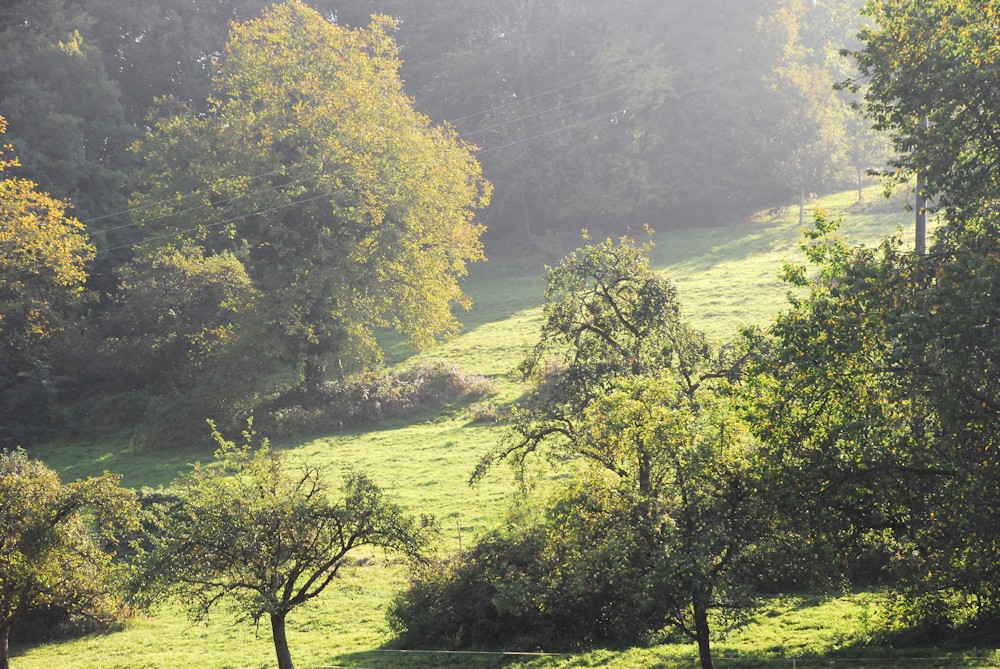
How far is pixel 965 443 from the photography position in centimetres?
1306

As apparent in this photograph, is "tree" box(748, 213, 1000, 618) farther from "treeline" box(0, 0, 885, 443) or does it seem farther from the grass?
"treeline" box(0, 0, 885, 443)

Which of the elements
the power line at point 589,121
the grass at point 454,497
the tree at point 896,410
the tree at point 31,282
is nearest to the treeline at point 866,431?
the tree at point 896,410

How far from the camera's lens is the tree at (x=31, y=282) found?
40156 millimetres

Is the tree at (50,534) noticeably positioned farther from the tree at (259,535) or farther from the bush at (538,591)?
the bush at (538,591)

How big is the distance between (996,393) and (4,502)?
20022 millimetres

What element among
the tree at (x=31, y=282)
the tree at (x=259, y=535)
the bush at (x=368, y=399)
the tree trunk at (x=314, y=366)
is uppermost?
the tree at (x=31, y=282)

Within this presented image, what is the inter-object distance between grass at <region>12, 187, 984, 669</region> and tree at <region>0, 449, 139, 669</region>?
2601 millimetres

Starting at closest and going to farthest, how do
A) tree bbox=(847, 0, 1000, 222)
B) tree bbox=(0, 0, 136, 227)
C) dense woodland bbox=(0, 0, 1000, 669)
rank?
1. tree bbox=(847, 0, 1000, 222)
2. dense woodland bbox=(0, 0, 1000, 669)
3. tree bbox=(0, 0, 136, 227)

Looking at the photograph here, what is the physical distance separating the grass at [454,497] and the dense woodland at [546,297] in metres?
1.19

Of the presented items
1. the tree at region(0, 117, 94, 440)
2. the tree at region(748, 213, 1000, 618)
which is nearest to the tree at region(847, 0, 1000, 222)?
the tree at region(748, 213, 1000, 618)

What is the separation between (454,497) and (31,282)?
89.0ft

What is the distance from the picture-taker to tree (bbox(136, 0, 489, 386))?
4300 centimetres

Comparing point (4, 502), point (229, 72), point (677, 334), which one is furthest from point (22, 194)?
point (677, 334)

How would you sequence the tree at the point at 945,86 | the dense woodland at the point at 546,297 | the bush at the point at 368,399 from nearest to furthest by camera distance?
the tree at the point at 945,86 < the dense woodland at the point at 546,297 < the bush at the point at 368,399
